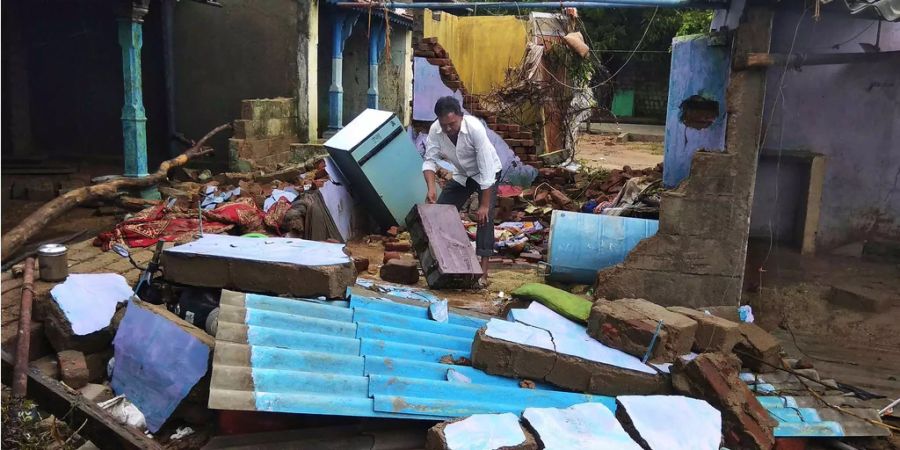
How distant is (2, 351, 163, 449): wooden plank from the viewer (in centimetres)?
362

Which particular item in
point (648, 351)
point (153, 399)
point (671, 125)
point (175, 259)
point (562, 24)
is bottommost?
point (153, 399)

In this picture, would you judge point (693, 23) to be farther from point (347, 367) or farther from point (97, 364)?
point (97, 364)

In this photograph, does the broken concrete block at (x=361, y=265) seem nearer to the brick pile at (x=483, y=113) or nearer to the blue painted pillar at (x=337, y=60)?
the brick pile at (x=483, y=113)

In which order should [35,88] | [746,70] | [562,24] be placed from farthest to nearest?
[562,24] → [35,88] → [746,70]

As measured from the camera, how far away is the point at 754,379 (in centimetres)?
443

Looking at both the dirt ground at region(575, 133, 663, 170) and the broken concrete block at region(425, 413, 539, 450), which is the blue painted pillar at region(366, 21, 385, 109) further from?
the broken concrete block at region(425, 413, 539, 450)

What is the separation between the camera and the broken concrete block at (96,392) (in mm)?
4061

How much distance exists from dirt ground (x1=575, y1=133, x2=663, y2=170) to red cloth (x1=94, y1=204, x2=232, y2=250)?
10.4 metres

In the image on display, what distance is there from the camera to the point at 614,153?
20703 mm

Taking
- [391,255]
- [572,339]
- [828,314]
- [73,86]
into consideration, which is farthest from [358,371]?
[73,86]

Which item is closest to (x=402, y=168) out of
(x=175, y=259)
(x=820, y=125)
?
(x=175, y=259)

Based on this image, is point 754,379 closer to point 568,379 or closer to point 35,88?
point 568,379

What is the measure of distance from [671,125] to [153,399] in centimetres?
662

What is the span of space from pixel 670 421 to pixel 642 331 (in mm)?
678
